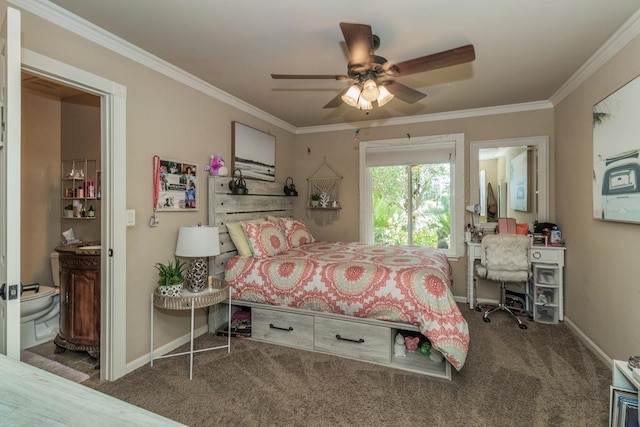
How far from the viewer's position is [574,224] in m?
3.25

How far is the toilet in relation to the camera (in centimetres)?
281

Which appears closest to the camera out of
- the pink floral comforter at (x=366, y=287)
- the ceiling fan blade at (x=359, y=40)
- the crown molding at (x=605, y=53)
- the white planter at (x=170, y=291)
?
the ceiling fan blade at (x=359, y=40)

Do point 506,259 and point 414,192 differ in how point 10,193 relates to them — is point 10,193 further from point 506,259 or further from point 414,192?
point 414,192

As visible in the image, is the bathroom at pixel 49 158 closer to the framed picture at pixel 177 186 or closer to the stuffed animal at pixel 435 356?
the framed picture at pixel 177 186

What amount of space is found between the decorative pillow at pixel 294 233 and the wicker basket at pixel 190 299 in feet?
4.09

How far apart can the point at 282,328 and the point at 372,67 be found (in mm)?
2281

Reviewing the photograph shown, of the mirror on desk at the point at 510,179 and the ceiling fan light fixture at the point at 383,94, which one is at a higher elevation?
the ceiling fan light fixture at the point at 383,94

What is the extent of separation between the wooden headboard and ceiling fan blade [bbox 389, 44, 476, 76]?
2.01 m

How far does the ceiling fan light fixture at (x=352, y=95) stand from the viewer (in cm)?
239

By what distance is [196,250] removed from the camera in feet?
8.48

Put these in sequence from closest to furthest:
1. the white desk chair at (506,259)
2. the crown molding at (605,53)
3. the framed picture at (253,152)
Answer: the crown molding at (605,53)
the white desk chair at (506,259)
the framed picture at (253,152)

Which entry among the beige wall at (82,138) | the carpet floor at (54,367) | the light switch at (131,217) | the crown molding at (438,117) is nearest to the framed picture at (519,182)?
the crown molding at (438,117)

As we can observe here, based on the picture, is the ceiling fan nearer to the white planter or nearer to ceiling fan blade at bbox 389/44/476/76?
ceiling fan blade at bbox 389/44/476/76

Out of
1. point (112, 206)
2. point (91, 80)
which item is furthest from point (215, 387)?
point (91, 80)
